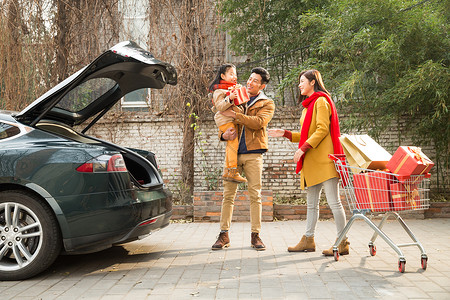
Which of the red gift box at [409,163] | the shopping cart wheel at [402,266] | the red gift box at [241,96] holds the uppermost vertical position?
the red gift box at [241,96]

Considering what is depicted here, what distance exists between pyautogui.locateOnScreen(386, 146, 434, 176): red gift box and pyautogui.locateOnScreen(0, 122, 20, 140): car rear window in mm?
→ 3571

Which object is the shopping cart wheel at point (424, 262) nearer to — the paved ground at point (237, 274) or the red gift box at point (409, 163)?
the paved ground at point (237, 274)

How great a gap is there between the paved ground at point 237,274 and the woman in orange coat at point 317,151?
41cm

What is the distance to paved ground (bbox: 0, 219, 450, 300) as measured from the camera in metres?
3.51

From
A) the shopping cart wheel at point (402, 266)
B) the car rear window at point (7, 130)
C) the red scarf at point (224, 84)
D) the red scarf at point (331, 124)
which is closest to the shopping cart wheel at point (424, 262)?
the shopping cart wheel at point (402, 266)

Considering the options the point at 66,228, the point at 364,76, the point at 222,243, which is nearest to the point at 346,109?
the point at 364,76

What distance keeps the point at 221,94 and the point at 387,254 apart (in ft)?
8.54

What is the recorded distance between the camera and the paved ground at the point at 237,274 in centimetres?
351

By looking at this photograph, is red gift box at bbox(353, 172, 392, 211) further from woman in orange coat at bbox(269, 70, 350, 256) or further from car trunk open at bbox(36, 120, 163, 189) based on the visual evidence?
car trunk open at bbox(36, 120, 163, 189)

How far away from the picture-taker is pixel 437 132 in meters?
7.94

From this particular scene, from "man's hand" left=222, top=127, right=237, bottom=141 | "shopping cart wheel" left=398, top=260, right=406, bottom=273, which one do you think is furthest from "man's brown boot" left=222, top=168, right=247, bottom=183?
"shopping cart wheel" left=398, top=260, right=406, bottom=273

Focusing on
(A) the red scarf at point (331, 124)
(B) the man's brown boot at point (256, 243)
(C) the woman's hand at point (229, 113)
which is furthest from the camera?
(B) the man's brown boot at point (256, 243)


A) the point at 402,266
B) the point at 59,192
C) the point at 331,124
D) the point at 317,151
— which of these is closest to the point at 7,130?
the point at 59,192

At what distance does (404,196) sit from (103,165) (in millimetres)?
2796
